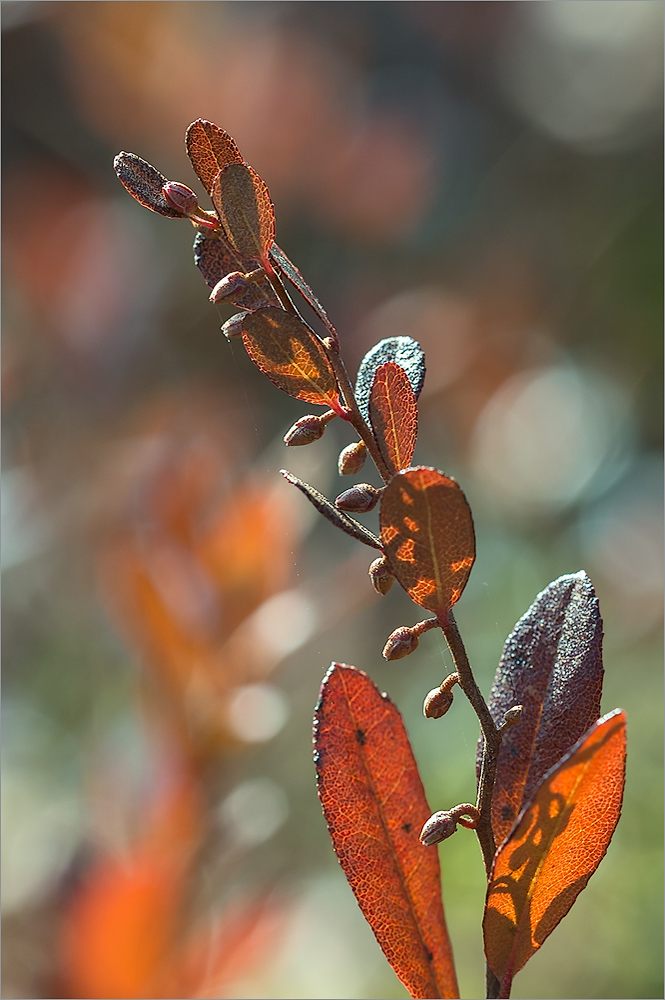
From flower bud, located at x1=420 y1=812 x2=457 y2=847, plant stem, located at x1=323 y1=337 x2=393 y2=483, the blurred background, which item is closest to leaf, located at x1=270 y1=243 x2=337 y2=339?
plant stem, located at x1=323 y1=337 x2=393 y2=483

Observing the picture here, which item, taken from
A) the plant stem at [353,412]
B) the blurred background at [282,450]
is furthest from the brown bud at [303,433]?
the blurred background at [282,450]

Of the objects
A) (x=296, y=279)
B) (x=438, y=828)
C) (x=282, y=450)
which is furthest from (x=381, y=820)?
(x=282, y=450)

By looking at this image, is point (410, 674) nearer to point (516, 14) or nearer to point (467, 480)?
point (467, 480)

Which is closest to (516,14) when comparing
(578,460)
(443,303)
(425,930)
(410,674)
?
(443,303)

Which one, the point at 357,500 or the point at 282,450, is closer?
the point at 357,500

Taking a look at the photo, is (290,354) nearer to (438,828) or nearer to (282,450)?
(438,828)
